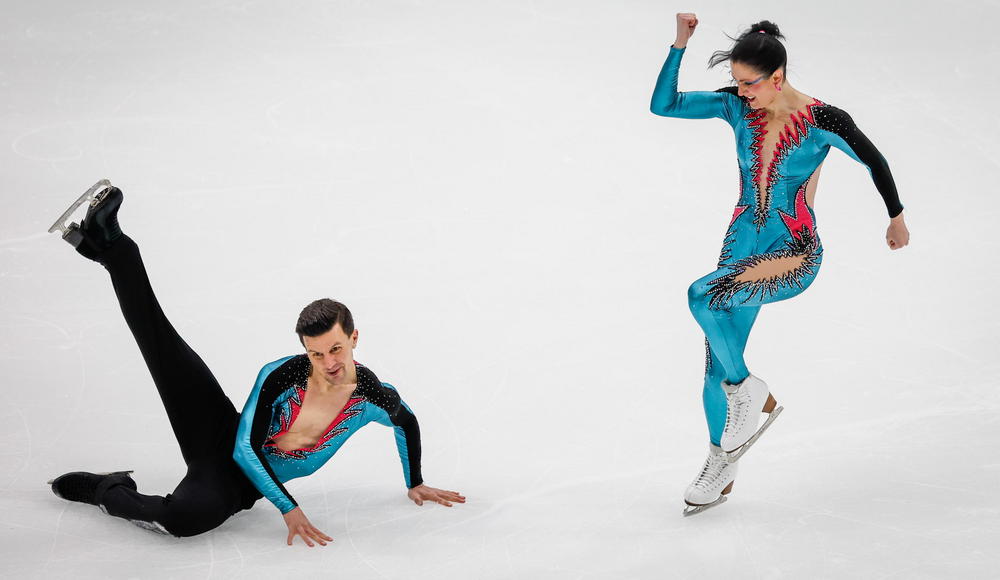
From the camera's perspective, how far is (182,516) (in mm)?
4559

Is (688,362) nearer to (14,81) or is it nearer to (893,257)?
(893,257)

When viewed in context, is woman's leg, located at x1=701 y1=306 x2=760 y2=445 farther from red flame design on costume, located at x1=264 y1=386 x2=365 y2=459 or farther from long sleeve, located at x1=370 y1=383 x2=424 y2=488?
red flame design on costume, located at x1=264 y1=386 x2=365 y2=459

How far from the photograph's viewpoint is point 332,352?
14.8 feet

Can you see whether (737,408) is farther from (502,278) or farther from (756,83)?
(502,278)

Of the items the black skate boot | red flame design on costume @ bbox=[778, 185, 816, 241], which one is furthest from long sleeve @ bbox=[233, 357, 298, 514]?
red flame design on costume @ bbox=[778, 185, 816, 241]

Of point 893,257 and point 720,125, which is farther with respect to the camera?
point 720,125

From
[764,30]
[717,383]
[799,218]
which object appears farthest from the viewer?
[717,383]

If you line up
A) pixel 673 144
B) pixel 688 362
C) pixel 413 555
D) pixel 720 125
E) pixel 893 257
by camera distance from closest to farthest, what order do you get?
pixel 413 555, pixel 688 362, pixel 893 257, pixel 673 144, pixel 720 125

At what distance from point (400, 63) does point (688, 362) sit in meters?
3.92

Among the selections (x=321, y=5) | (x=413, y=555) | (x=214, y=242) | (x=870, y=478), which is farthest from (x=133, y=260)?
(x=321, y=5)

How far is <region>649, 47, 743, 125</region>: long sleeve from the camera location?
455cm

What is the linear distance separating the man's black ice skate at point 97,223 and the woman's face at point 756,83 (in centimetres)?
230

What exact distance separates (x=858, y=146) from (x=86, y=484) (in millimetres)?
3193

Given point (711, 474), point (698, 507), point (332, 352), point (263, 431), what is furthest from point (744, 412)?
point (263, 431)
